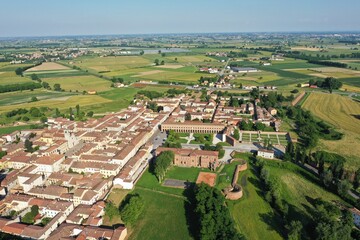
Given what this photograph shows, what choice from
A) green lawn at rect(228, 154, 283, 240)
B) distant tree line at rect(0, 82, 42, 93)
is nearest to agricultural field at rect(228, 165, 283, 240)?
green lawn at rect(228, 154, 283, 240)

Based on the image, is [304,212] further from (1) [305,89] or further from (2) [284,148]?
(1) [305,89]

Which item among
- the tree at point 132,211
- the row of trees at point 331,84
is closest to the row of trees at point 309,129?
the row of trees at point 331,84

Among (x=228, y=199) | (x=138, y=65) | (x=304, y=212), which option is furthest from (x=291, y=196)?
(x=138, y=65)

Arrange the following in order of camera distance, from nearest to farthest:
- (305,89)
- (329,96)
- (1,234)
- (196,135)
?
(1,234) < (196,135) < (329,96) < (305,89)

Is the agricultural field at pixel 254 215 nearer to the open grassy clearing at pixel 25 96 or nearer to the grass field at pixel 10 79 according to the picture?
the open grassy clearing at pixel 25 96

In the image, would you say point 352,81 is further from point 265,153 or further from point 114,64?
point 114,64

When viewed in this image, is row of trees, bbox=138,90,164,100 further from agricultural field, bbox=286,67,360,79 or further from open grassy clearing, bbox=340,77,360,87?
open grassy clearing, bbox=340,77,360,87
